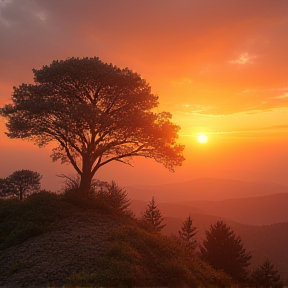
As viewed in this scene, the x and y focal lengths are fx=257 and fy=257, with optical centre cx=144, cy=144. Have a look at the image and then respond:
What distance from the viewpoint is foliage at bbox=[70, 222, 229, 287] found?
9.78 m

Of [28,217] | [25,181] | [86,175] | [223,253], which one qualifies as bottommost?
[223,253]

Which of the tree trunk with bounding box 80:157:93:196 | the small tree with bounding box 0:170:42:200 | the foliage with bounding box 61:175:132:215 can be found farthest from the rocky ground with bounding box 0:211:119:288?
the small tree with bounding box 0:170:42:200

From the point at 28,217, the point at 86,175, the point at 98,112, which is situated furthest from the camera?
the point at 86,175

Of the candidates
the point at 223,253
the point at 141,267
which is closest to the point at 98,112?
the point at 141,267

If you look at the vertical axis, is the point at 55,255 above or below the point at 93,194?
below

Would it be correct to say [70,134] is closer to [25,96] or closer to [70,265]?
[25,96]

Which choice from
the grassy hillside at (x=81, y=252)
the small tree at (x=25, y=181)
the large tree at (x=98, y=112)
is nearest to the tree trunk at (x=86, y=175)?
the large tree at (x=98, y=112)

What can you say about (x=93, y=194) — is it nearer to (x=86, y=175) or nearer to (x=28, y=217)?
(x=86, y=175)

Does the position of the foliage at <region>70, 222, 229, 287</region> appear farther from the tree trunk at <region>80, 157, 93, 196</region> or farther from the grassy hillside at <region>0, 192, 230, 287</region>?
the tree trunk at <region>80, 157, 93, 196</region>

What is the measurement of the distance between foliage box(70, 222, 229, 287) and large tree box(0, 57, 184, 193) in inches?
314

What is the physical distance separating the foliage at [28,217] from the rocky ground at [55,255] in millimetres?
689

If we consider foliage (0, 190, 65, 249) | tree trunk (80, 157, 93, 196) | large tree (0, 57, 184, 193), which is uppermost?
large tree (0, 57, 184, 193)

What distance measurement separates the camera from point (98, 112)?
18062 mm

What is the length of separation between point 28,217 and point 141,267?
29.5 feet
